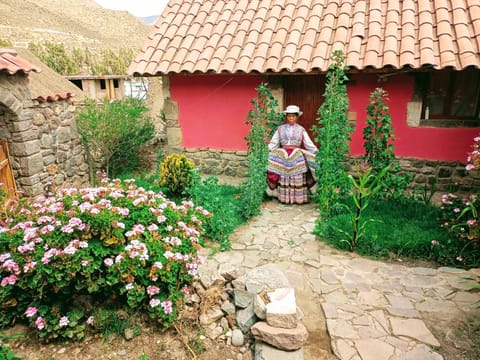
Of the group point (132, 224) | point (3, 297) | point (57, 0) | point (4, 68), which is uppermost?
point (57, 0)

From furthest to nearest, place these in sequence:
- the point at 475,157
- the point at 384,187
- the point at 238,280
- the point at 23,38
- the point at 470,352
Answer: the point at 23,38
the point at 384,187
the point at 475,157
the point at 238,280
the point at 470,352

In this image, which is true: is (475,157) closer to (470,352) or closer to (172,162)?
(470,352)

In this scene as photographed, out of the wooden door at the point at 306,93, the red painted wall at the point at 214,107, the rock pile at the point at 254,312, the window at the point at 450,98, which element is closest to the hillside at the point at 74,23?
the red painted wall at the point at 214,107

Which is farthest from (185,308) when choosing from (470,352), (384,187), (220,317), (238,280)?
(384,187)

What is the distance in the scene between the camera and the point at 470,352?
293 cm

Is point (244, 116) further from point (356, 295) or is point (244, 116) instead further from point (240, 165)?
point (356, 295)

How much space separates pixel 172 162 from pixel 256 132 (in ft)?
4.61

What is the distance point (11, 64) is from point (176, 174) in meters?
2.59

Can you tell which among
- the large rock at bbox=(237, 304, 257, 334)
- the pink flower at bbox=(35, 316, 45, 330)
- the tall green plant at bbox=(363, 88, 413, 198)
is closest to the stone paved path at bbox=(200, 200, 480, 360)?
the large rock at bbox=(237, 304, 257, 334)

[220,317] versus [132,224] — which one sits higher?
[132,224]

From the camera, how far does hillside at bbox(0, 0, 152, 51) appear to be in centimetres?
2170

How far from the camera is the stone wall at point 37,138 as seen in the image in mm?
4902

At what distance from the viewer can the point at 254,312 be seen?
129 inches

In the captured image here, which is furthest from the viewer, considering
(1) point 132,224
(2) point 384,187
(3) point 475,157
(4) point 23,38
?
(4) point 23,38
